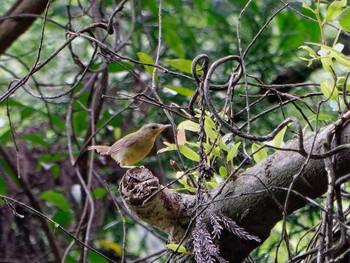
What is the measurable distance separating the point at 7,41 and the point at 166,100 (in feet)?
2.20

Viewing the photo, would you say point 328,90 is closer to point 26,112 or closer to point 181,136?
point 181,136

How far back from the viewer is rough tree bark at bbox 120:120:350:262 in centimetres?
130

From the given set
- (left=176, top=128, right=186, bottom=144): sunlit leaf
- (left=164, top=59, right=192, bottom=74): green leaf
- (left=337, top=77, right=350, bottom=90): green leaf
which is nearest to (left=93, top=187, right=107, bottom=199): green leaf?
(left=164, top=59, right=192, bottom=74): green leaf

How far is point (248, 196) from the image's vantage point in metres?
1.38

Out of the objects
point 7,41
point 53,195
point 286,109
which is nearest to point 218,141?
point 286,109

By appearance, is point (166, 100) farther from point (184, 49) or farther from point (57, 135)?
point (57, 135)

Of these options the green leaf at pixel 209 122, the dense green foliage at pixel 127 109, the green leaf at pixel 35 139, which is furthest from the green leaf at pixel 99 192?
the green leaf at pixel 209 122

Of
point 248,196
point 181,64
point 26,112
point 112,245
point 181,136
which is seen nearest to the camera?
point 248,196

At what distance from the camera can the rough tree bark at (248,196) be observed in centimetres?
130

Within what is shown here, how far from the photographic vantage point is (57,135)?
302 centimetres

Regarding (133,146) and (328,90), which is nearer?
(328,90)

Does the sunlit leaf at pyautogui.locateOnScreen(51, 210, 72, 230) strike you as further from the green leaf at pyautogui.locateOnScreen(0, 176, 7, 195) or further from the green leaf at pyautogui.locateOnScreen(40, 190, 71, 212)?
the green leaf at pyautogui.locateOnScreen(0, 176, 7, 195)

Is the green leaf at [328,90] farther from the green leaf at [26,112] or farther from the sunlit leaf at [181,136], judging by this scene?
the green leaf at [26,112]

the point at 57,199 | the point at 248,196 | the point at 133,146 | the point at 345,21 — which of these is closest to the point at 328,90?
the point at 345,21
